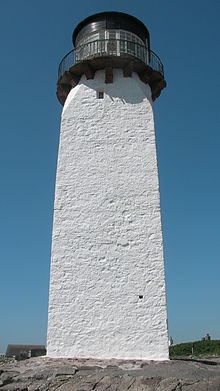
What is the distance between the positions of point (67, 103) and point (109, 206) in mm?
3969

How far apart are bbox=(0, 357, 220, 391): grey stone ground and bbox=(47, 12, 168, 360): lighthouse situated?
1.03 m

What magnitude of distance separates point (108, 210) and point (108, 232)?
0.63 m

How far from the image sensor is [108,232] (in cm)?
1004

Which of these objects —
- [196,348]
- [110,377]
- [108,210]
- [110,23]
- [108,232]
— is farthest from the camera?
[196,348]

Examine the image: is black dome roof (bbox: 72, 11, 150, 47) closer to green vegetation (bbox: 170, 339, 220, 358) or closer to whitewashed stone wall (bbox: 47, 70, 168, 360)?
whitewashed stone wall (bbox: 47, 70, 168, 360)

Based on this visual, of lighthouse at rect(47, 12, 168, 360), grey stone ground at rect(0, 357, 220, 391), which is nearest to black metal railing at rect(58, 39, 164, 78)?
lighthouse at rect(47, 12, 168, 360)

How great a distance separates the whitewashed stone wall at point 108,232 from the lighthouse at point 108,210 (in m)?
0.02

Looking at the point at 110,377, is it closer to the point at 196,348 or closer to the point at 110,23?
the point at 110,23

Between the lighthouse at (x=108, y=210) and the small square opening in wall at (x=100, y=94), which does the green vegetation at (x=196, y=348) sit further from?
the small square opening in wall at (x=100, y=94)

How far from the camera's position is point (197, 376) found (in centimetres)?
668

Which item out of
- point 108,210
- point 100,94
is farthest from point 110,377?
point 100,94

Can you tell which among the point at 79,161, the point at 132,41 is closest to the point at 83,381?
the point at 79,161

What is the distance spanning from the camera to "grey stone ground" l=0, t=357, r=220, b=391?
6.43 m

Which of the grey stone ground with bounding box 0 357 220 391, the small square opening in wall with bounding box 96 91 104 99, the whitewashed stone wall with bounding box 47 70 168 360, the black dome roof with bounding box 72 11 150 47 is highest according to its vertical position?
the black dome roof with bounding box 72 11 150 47
